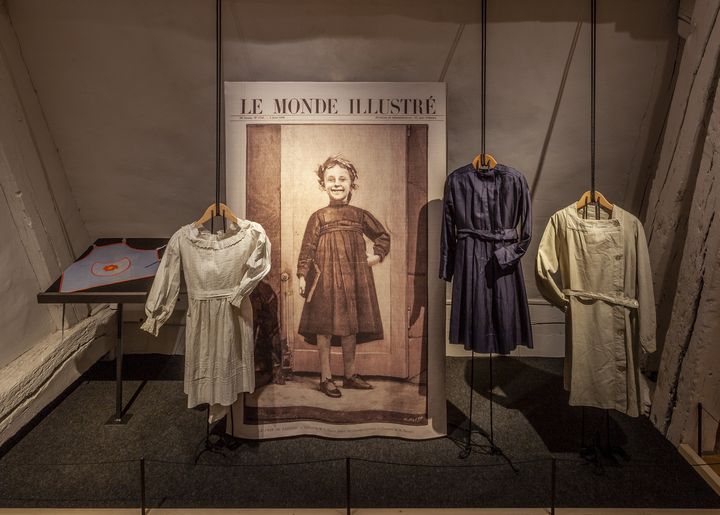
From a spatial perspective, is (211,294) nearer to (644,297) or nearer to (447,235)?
(447,235)

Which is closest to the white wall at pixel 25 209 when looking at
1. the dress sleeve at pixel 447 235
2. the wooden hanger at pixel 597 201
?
the dress sleeve at pixel 447 235

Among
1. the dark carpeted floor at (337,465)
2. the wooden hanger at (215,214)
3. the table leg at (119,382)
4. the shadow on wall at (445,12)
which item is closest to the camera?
the dark carpeted floor at (337,465)

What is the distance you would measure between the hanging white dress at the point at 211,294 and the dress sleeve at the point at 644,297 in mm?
1825

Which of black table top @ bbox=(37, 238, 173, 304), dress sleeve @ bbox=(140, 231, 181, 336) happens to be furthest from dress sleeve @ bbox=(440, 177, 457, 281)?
black table top @ bbox=(37, 238, 173, 304)

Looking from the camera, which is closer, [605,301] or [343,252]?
[605,301]

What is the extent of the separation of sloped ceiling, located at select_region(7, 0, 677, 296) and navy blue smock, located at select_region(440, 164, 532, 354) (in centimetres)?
77

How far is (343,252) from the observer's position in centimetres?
272

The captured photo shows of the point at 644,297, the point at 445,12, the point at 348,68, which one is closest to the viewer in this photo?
the point at 644,297

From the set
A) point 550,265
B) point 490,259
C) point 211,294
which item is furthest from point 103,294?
point 550,265

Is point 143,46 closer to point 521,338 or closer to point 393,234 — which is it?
point 393,234

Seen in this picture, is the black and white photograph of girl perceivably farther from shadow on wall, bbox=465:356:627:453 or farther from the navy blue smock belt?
shadow on wall, bbox=465:356:627:453

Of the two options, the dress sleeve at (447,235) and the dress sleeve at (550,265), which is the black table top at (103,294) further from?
the dress sleeve at (550,265)

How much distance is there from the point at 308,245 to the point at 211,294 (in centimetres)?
60

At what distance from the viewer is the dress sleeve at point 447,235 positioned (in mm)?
2463
